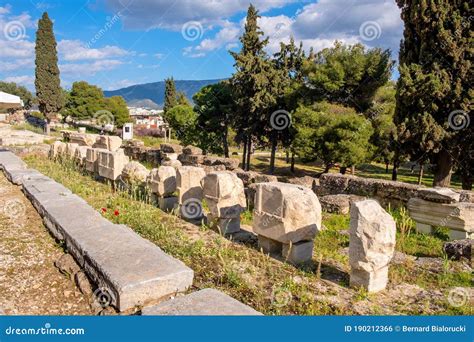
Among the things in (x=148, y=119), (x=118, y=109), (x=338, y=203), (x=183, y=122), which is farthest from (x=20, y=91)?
(x=338, y=203)

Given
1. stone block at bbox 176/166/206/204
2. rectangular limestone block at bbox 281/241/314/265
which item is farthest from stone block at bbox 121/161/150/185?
rectangular limestone block at bbox 281/241/314/265

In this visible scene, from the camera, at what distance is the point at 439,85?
13.9 m

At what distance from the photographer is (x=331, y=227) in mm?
6582

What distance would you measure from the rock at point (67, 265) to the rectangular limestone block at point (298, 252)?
2421mm

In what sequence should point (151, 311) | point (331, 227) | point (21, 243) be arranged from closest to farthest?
point (151, 311)
point (21, 243)
point (331, 227)

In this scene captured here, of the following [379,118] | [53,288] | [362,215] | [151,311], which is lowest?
[53,288]

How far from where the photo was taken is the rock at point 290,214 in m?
4.58

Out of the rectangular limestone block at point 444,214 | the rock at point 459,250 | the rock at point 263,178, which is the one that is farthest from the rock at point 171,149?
the rock at point 459,250

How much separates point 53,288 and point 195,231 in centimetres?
246

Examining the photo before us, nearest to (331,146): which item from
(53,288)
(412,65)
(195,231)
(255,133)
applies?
(412,65)

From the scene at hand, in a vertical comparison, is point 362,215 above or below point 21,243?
above

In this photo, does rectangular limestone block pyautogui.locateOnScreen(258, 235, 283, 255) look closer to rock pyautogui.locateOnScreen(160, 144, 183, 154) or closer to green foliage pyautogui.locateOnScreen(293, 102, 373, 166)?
rock pyautogui.locateOnScreen(160, 144, 183, 154)

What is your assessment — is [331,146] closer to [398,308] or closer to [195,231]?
[195,231]

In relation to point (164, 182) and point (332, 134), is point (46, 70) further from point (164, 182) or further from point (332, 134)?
point (164, 182)
